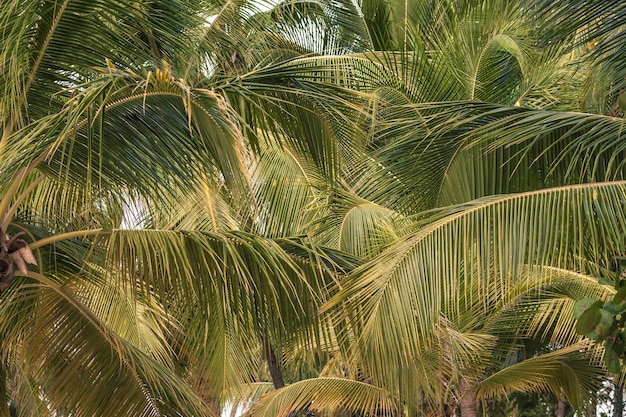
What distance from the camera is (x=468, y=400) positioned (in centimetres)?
1058

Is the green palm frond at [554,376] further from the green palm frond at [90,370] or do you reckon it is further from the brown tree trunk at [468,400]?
the green palm frond at [90,370]

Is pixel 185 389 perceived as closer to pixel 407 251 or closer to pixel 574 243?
pixel 407 251

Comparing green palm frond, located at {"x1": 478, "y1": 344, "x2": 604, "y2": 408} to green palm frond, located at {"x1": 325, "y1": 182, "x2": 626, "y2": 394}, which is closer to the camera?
green palm frond, located at {"x1": 325, "y1": 182, "x2": 626, "y2": 394}

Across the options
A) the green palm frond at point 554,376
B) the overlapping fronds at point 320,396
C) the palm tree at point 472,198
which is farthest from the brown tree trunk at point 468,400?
the palm tree at point 472,198

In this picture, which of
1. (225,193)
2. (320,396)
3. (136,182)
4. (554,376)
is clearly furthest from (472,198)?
(554,376)

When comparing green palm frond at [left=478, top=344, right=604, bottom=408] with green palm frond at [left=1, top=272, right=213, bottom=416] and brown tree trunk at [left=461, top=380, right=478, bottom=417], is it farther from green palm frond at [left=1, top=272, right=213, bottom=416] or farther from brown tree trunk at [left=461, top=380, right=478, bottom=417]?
green palm frond at [left=1, top=272, right=213, bottom=416]

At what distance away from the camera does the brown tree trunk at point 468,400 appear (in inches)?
414

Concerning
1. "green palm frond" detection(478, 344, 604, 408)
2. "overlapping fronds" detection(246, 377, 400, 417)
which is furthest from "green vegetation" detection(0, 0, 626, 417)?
"green palm frond" detection(478, 344, 604, 408)

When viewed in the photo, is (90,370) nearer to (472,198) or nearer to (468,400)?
(472,198)

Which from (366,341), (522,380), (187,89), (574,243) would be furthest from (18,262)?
(522,380)

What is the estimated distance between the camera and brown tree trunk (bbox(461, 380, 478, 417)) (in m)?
10.5

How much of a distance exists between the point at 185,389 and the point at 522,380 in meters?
5.63

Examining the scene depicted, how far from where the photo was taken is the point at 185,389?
576 centimetres

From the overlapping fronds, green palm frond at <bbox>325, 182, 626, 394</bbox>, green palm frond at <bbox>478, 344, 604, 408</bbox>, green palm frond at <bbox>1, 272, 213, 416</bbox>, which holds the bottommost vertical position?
the overlapping fronds
